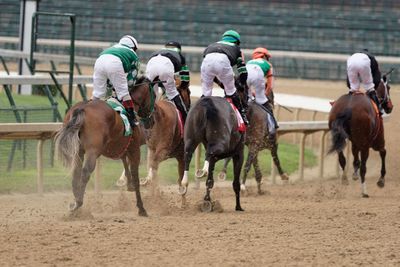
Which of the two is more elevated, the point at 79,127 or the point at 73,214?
the point at 79,127

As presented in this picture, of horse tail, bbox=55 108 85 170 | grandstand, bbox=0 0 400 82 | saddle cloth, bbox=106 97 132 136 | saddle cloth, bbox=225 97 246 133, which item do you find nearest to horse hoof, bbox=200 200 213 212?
saddle cloth, bbox=225 97 246 133

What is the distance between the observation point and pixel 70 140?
11.3 m

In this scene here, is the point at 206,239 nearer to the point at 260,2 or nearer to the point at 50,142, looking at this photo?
the point at 50,142

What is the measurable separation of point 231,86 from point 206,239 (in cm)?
385

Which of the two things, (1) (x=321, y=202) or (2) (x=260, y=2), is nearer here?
(1) (x=321, y=202)

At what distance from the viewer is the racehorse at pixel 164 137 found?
14.1m

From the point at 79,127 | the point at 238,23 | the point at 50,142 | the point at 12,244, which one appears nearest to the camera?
the point at 12,244

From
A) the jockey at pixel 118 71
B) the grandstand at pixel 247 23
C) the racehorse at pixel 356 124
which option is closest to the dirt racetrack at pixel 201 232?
the racehorse at pixel 356 124

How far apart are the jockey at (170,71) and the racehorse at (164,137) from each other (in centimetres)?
13

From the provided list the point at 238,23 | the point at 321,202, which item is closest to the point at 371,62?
the point at 321,202

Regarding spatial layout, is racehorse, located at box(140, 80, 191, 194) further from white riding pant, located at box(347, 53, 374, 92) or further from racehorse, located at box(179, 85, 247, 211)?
white riding pant, located at box(347, 53, 374, 92)

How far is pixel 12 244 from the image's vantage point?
9547 mm

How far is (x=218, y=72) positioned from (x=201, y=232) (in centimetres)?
337

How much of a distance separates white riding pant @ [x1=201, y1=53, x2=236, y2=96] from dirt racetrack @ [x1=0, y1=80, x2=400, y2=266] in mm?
1469
